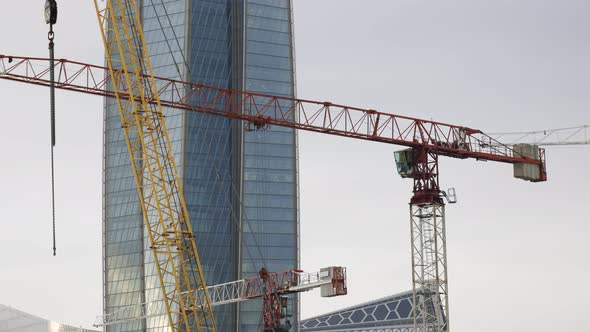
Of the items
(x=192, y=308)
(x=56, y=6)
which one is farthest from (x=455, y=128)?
(x=56, y=6)

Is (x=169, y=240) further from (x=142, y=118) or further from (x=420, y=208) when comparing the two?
(x=420, y=208)

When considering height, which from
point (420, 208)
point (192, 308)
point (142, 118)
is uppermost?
point (142, 118)

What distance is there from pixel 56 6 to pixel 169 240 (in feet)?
95.5

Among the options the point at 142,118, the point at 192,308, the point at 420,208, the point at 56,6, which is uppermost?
the point at 56,6

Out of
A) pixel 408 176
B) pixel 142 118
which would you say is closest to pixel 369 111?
pixel 408 176

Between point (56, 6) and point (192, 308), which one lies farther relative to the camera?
point (192, 308)

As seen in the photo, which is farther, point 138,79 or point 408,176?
point 408,176

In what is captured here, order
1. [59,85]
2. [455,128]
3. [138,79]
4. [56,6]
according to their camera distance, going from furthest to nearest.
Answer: [455,128], [59,85], [138,79], [56,6]

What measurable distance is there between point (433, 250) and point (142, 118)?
37.0 metres

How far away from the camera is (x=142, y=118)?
420 feet

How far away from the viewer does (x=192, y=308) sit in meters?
131

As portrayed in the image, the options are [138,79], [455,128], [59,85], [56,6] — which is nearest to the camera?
[56,6]

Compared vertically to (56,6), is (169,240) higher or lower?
lower

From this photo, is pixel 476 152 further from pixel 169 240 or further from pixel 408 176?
pixel 169 240
